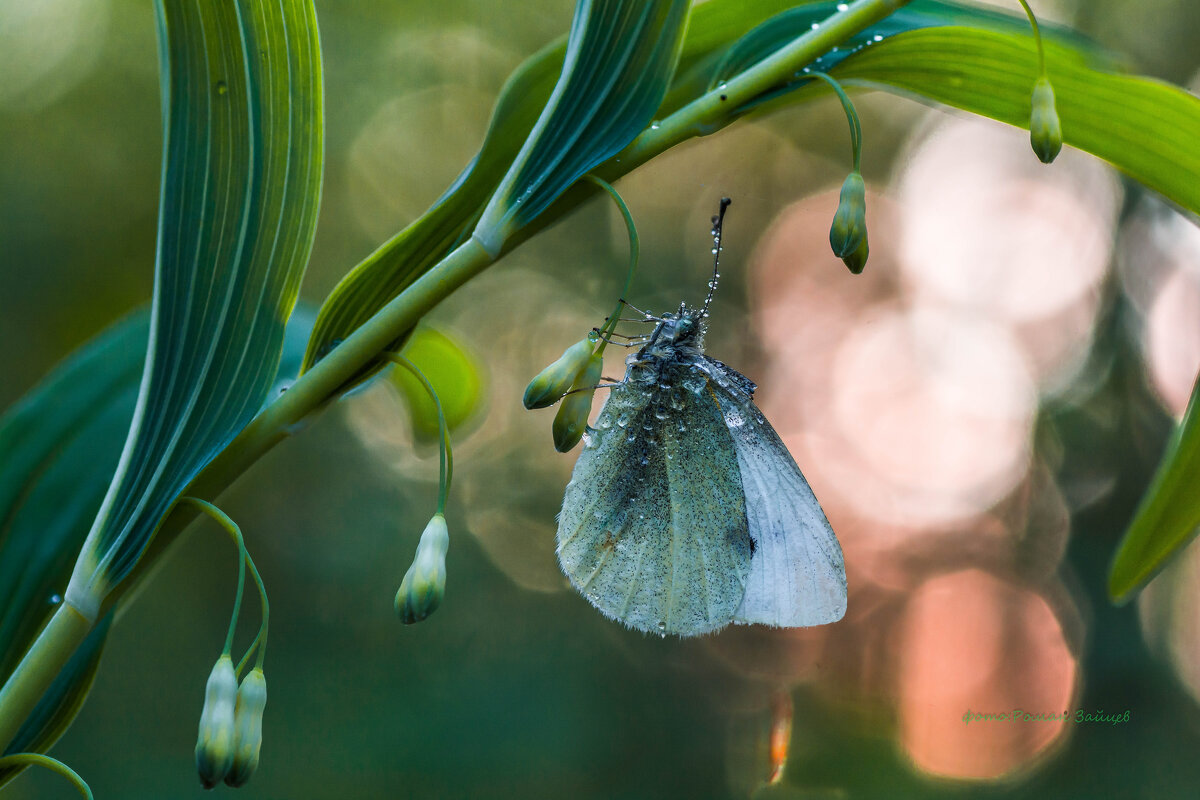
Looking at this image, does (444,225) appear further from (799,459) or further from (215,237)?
(799,459)

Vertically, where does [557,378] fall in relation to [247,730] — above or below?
above

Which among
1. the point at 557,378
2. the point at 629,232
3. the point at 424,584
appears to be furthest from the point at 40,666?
the point at 629,232

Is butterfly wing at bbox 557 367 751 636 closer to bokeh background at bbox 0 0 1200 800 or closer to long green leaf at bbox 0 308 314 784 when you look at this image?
long green leaf at bbox 0 308 314 784

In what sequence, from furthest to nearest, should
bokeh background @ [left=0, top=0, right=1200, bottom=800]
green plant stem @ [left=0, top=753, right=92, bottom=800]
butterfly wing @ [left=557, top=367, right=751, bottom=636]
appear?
bokeh background @ [left=0, top=0, right=1200, bottom=800]
butterfly wing @ [left=557, top=367, right=751, bottom=636]
green plant stem @ [left=0, top=753, right=92, bottom=800]

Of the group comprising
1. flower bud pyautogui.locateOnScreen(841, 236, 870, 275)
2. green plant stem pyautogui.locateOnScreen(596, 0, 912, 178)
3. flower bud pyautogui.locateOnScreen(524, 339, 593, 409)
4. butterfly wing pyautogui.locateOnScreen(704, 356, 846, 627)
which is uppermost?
green plant stem pyautogui.locateOnScreen(596, 0, 912, 178)

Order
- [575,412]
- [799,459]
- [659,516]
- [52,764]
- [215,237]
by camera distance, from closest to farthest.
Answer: [52,764]
[215,237]
[575,412]
[659,516]
[799,459]

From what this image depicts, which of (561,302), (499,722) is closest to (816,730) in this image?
(499,722)

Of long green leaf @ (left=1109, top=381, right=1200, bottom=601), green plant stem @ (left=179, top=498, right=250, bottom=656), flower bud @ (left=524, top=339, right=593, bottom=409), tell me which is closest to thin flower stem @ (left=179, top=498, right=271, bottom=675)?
green plant stem @ (left=179, top=498, right=250, bottom=656)

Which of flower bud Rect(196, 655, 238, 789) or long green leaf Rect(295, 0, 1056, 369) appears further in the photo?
long green leaf Rect(295, 0, 1056, 369)
